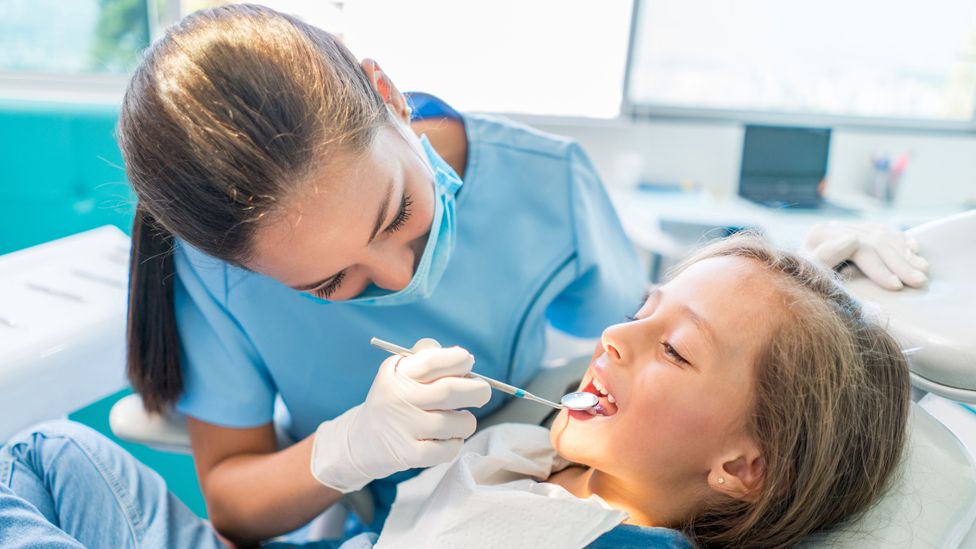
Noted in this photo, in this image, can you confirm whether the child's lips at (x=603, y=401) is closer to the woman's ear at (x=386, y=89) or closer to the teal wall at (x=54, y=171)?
the woman's ear at (x=386, y=89)

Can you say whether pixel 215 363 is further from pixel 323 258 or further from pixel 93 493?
pixel 323 258

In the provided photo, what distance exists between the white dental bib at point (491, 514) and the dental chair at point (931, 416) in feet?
0.99

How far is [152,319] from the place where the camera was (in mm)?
1145

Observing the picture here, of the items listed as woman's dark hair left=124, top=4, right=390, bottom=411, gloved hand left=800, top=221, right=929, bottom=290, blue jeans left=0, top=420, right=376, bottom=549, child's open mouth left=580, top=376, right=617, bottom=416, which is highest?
woman's dark hair left=124, top=4, right=390, bottom=411

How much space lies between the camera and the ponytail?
108cm

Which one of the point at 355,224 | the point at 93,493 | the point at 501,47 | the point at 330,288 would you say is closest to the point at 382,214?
the point at 355,224

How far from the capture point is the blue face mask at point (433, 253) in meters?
1.08

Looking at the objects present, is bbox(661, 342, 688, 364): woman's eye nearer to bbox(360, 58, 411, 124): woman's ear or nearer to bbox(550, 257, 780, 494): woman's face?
bbox(550, 257, 780, 494): woman's face

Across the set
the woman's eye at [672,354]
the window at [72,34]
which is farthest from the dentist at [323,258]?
the window at [72,34]

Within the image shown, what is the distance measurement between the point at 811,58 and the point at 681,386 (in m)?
2.82

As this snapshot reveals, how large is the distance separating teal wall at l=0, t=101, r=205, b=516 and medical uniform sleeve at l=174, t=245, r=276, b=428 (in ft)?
3.36

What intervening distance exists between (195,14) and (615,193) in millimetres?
2276

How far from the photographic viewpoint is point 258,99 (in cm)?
83

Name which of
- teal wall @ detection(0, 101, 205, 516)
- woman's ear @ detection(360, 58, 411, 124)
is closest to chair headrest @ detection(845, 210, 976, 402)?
woman's ear @ detection(360, 58, 411, 124)
